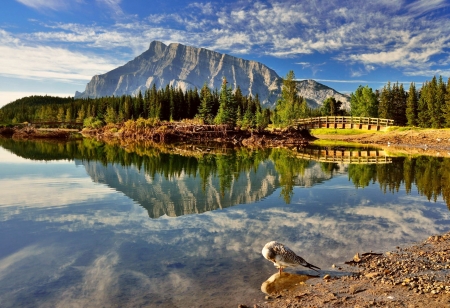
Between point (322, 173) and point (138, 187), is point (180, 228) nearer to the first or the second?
point (138, 187)

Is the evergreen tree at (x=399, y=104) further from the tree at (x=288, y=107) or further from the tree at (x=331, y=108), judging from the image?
the tree at (x=288, y=107)

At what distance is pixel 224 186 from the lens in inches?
752

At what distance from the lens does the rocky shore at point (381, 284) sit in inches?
245

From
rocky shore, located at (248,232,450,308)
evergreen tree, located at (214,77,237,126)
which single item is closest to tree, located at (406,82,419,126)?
evergreen tree, located at (214,77,237,126)

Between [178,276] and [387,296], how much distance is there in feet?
15.3

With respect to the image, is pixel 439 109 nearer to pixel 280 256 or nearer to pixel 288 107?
pixel 288 107

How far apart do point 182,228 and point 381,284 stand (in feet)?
22.0

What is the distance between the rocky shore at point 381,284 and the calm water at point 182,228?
0.62 metres

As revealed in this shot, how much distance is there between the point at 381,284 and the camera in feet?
23.0

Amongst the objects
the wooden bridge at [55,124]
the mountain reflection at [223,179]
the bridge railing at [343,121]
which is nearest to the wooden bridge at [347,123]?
the bridge railing at [343,121]

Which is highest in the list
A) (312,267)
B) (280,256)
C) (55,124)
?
(55,124)

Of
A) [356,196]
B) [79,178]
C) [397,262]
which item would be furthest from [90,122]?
[397,262]

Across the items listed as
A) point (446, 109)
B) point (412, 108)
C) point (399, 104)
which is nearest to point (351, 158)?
point (446, 109)

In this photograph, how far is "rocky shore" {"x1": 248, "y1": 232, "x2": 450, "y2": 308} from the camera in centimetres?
623
